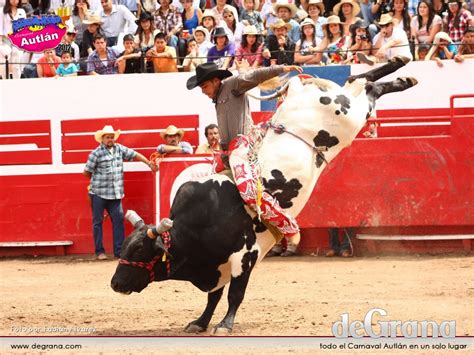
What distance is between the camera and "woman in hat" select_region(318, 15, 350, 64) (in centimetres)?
1431

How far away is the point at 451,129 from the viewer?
1355 cm

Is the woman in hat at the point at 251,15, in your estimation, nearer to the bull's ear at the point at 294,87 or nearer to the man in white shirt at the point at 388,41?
the man in white shirt at the point at 388,41

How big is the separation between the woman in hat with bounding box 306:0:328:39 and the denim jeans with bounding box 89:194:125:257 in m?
3.66

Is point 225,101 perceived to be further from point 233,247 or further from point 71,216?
point 71,216

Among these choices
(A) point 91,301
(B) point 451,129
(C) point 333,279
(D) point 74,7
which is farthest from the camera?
(D) point 74,7

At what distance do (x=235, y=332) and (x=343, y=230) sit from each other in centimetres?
555

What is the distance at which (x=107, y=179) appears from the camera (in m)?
14.1

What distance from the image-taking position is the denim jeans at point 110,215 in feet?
46.4

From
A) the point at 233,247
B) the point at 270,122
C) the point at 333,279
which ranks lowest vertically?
the point at 333,279

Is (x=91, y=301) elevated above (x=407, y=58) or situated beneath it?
situated beneath

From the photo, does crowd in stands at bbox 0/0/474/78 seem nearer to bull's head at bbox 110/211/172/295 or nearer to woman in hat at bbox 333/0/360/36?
woman in hat at bbox 333/0/360/36

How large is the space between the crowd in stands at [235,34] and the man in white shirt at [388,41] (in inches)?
0.5

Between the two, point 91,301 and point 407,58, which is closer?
point 407,58

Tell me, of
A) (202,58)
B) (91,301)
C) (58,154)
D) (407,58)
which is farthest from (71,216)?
(407,58)
